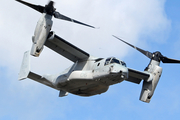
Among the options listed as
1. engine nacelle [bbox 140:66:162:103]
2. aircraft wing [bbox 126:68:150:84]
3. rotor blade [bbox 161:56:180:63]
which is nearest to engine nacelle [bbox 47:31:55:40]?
aircraft wing [bbox 126:68:150:84]

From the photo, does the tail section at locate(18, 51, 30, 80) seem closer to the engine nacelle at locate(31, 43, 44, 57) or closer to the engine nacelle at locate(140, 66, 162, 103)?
the engine nacelle at locate(31, 43, 44, 57)

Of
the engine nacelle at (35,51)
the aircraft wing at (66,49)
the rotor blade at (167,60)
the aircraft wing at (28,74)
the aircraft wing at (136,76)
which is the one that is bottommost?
the aircraft wing at (28,74)

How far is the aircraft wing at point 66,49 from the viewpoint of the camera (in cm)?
2195

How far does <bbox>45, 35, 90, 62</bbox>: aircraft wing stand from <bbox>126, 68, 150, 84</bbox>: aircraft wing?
11.8 feet

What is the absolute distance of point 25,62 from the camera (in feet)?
74.5

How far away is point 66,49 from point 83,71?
1.99 m

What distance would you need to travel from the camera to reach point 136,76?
24969 mm

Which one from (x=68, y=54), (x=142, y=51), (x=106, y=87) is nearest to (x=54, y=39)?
(x=68, y=54)

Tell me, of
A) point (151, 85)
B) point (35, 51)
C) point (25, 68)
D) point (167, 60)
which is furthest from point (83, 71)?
point (167, 60)

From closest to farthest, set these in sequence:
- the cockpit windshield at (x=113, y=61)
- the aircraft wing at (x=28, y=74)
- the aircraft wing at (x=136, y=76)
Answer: the cockpit windshield at (x=113, y=61) → the aircraft wing at (x=28, y=74) → the aircraft wing at (x=136, y=76)

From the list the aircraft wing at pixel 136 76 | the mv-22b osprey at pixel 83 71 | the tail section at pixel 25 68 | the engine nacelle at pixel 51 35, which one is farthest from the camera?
the aircraft wing at pixel 136 76

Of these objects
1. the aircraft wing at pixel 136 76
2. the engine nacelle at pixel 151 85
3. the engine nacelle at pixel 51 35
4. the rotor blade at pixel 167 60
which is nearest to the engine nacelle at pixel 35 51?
the engine nacelle at pixel 51 35

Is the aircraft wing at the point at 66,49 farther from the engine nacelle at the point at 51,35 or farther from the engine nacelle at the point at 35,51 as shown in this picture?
the engine nacelle at the point at 35,51

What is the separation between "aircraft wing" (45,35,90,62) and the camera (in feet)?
72.0
